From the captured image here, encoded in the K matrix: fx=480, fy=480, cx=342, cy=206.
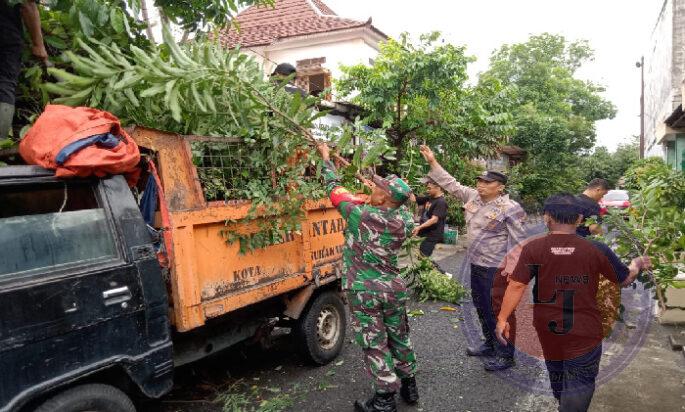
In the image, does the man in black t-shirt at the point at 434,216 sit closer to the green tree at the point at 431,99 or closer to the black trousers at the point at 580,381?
the green tree at the point at 431,99

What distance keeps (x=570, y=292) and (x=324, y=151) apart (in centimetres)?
189

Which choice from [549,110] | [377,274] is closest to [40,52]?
[377,274]

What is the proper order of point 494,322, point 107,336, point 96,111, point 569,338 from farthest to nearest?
1. point 494,322
2. point 569,338
3. point 96,111
4. point 107,336

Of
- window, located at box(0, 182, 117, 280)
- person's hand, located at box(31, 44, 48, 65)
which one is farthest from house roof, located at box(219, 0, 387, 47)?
window, located at box(0, 182, 117, 280)

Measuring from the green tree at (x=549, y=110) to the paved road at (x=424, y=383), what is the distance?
1475cm

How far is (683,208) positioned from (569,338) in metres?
1.64

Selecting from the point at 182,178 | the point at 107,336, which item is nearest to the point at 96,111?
the point at 182,178

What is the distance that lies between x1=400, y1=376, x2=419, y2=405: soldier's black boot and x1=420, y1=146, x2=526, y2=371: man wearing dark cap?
3.21 feet

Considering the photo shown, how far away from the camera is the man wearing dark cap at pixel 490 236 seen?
425 cm

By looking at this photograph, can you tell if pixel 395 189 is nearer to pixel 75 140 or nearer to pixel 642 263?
pixel 642 263

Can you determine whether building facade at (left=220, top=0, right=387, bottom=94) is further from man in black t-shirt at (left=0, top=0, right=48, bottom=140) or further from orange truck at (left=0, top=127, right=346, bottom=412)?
orange truck at (left=0, top=127, right=346, bottom=412)

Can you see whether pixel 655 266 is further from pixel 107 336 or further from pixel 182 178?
pixel 107 336

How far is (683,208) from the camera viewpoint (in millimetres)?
3625

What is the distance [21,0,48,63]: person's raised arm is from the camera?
10.2 ft
